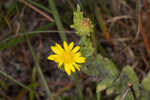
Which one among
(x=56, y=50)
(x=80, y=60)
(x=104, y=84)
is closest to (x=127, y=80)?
(x=104, y=84)

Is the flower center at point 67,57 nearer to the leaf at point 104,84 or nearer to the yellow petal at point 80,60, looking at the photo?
the yellow petal at point 80,60

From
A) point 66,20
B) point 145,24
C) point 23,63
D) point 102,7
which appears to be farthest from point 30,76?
point 145,24

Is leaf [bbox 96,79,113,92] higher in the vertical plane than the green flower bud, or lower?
lower

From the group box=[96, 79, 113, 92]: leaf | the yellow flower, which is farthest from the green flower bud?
box=[96, 79, 113, 92]: leaf

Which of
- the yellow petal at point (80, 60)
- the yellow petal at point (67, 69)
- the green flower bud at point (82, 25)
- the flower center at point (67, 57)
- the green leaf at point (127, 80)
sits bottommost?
the green leaf at point (127, 80)

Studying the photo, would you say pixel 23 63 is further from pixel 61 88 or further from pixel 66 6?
pixel 66 6

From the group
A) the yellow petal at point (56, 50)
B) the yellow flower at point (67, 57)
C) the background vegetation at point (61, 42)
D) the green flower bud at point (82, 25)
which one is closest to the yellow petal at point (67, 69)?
the yellow flower at point (67, 57)

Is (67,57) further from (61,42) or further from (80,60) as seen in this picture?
(61,42)

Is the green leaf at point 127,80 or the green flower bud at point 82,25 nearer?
the green flower bud at point 82,25

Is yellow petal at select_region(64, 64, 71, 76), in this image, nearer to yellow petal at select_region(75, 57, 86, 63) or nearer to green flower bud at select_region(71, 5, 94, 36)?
yellow petal at select_region(75, 57, 86, 63)
